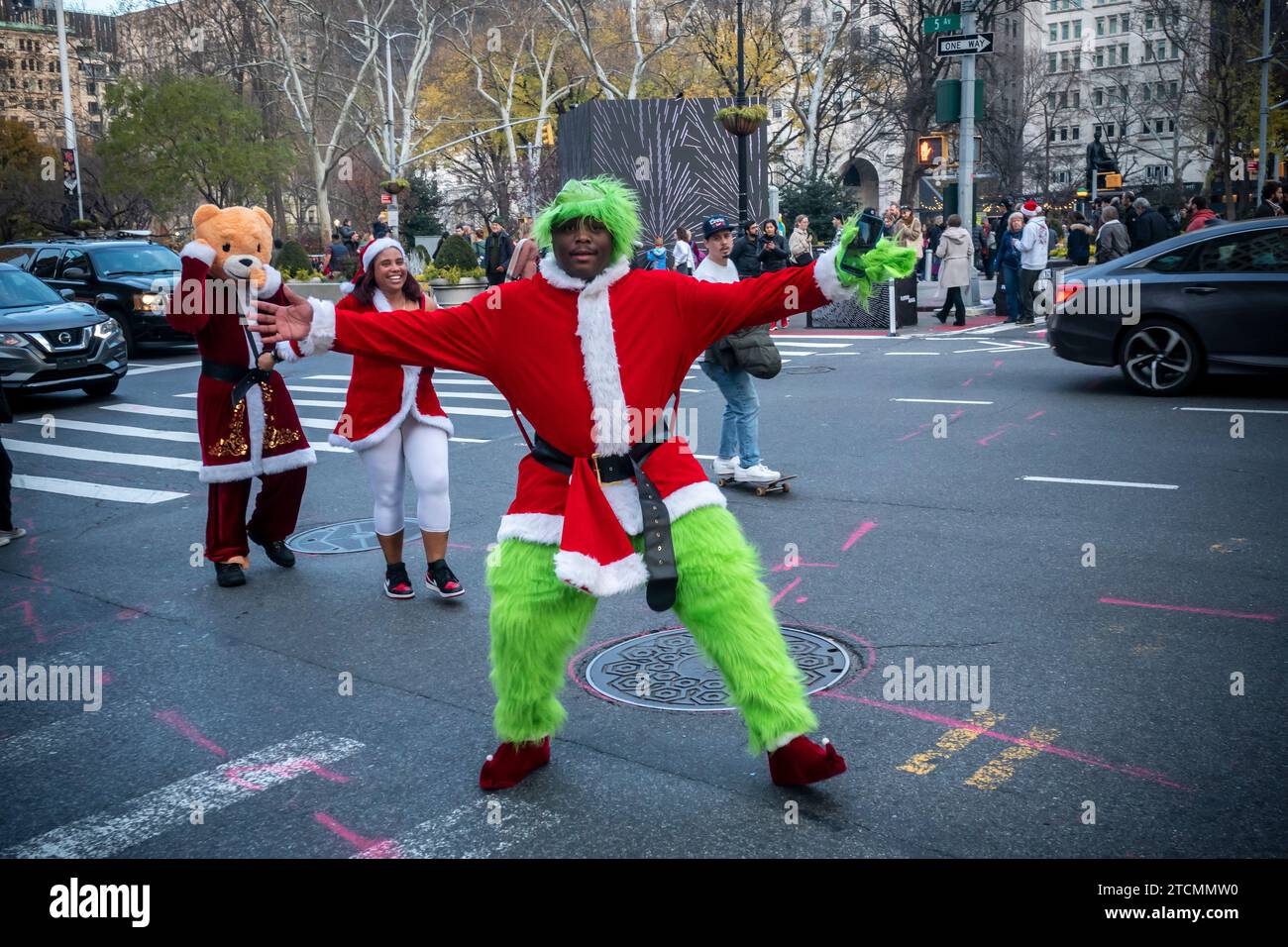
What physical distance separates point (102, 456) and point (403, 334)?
8.67 metres

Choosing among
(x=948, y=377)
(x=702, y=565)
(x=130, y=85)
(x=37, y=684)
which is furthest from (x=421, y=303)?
(x=130, y=85)

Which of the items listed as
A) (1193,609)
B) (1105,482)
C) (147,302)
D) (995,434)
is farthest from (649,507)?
(147,302)

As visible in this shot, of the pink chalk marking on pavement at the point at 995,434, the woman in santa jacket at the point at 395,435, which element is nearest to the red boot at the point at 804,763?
the woman in santa jacket at the point at 395,435

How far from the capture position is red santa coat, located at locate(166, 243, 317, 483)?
22.8 ft

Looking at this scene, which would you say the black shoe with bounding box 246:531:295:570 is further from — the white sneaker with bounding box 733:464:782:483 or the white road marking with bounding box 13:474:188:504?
the white sneaker with bounding box 733:464:782:483

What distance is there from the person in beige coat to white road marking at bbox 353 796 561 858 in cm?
1678

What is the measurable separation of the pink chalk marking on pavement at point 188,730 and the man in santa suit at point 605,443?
4.00 feet

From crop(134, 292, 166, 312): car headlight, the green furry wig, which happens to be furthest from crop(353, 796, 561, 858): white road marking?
crop(134, 292, 166, 312): car headlight

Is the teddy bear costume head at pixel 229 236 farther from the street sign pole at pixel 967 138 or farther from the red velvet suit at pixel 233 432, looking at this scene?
the street sign pole at pixel 967 138

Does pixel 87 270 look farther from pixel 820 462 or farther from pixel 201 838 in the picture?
pixel 201 838

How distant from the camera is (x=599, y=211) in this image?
13.0 ft

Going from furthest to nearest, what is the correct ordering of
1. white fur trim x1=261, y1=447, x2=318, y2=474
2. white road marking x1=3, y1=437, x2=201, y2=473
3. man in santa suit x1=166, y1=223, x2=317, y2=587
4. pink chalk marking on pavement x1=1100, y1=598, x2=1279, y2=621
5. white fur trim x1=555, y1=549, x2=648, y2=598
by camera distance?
1. white road marking x1=3, y1=437, x2=201, y2=473
2. white fur trim x1=261, y1=447, x2=318, y2=474
3. man in santa suit x1=166, y1=223, x2=317, y2=587
4. pink chalk marking on pavement x1=1100, y1=598, x2=1279, y2=621
5. white fur trim x1=555, y1=549, x2=648, y2=598

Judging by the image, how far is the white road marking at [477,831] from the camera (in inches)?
148

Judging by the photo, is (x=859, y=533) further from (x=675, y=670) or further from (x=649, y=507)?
(x=649, y=507)
